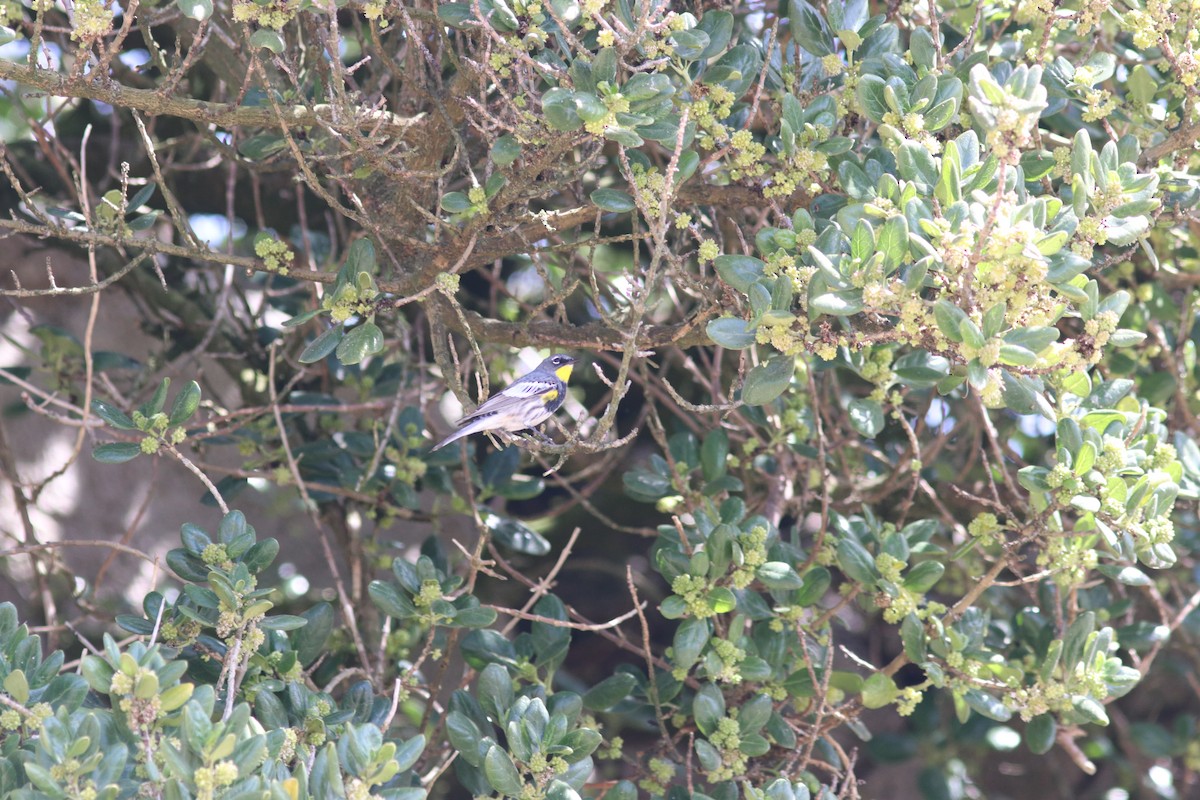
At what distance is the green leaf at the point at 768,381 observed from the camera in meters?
2.13

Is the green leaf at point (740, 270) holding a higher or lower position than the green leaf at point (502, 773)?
higher

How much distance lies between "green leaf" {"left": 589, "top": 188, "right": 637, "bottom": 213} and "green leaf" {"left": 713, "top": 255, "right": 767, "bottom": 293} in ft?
0.87

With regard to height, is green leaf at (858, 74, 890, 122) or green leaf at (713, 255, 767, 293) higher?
green leaf at (858, 74, 890, 122)

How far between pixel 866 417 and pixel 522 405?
818 mm

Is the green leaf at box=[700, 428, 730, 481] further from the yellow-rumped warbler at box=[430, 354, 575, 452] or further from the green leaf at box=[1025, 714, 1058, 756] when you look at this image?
the green leaf at box=[1025, 714, 1058, 756]

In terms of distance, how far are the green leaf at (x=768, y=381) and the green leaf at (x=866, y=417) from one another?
2.13ft

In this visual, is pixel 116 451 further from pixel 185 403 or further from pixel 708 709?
pixel 708 709

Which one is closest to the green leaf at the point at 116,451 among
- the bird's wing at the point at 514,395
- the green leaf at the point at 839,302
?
the bird's wing at the point at 514,395

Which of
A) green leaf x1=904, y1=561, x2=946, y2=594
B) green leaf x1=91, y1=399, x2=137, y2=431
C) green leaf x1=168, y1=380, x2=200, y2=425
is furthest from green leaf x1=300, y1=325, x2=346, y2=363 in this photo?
green leaf x1=904, y1=561, x2=946, y2=594

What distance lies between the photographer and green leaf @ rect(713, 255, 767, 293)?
223 cm

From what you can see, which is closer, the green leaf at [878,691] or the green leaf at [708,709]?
the green leaf at [708,709]

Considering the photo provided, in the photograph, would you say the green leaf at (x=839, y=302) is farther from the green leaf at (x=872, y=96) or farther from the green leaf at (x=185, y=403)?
the green leaf at (x=185, y=403)

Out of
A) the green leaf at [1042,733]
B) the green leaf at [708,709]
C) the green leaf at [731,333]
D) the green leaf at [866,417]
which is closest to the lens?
the green leaf at [731,333]

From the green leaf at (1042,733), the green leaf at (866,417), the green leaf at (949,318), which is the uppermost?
the green leaf at (949,318)
